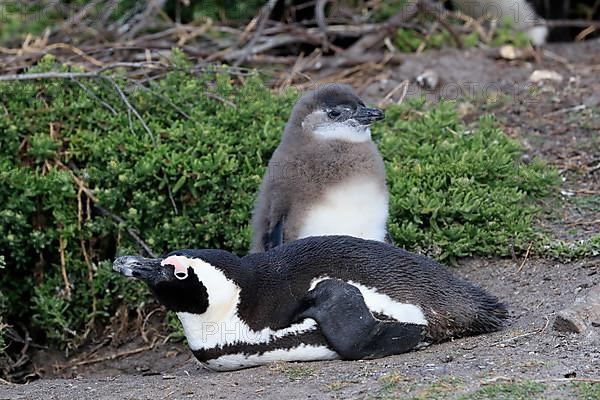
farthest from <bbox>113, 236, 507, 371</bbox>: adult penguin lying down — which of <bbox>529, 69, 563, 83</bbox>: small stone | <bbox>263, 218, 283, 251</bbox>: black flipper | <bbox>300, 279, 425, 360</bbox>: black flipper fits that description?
<bbox>529, 69, 563, 83</bbox>: small stone

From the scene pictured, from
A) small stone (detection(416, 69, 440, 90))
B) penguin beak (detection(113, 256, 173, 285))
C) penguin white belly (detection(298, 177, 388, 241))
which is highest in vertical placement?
penguin beak (detection(113, 256, 173, 285))

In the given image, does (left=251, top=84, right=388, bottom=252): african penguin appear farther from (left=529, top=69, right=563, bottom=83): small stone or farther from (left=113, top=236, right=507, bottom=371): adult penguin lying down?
(left=529, top=69, right=563, bottom=83): small stone

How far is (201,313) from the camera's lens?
439cm

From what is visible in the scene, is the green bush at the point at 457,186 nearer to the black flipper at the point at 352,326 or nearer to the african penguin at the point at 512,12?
the black flipper at the point at 352,326

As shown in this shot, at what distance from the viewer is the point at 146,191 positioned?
20.2ft

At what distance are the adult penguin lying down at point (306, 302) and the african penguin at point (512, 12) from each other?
5439mm

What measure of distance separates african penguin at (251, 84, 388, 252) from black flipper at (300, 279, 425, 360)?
88cm

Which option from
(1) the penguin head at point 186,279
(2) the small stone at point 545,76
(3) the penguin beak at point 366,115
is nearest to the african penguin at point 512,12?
(2) the small stone at point 545,76

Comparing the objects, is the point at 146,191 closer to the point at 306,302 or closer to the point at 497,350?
the point at 306,302

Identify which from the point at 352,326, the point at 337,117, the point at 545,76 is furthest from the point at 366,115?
the point at 545,76

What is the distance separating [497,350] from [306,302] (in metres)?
0.80

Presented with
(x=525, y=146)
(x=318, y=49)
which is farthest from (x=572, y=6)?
(x=525, y=146)

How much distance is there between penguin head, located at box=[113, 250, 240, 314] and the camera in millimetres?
4301

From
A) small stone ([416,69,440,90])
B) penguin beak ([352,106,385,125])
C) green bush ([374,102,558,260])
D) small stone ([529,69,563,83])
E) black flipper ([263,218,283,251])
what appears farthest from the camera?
small stone ([529,69,563,83])
